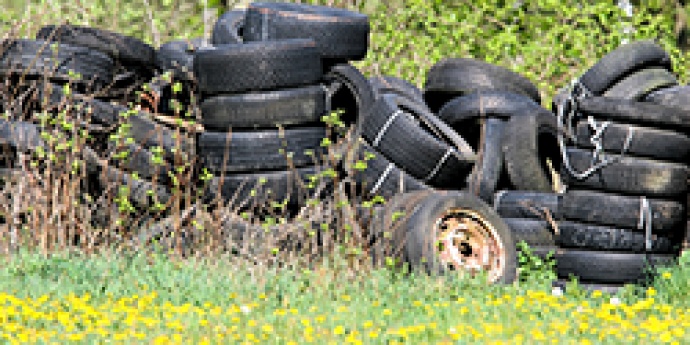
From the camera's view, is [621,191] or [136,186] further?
[136,186]

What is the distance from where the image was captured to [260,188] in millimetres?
8125

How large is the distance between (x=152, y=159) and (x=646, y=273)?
4.00 metres

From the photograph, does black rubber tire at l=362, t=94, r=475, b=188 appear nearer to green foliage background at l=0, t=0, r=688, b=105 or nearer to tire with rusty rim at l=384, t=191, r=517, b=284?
tire with rusty rim at l=384, t=191, r=517, b=284

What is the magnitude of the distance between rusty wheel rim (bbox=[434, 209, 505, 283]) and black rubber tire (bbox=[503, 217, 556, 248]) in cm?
37

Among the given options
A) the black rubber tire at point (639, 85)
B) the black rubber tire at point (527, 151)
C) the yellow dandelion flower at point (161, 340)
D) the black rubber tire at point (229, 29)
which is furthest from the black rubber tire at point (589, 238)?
the yellow dandelion flower at point (161, 340)

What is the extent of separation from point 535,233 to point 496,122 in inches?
60.0

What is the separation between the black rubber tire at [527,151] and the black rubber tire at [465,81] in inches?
31.9

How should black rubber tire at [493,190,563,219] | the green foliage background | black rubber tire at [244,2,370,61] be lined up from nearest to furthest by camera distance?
black rubber tire at [493,190,563,219], black rubber tire at [244,2,370,61], the green foliage background

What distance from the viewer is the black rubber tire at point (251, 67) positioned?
8.15 m

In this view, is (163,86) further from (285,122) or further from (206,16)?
(206,16)

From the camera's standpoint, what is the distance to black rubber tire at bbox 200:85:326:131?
813 cm

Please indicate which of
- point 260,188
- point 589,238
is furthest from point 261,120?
point 589,238

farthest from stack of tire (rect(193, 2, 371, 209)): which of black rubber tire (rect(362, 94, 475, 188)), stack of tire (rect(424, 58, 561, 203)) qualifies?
stack of tire (rect(424, 58, 561, 203))

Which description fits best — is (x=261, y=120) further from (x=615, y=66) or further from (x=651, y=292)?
(x=651, y=292)
